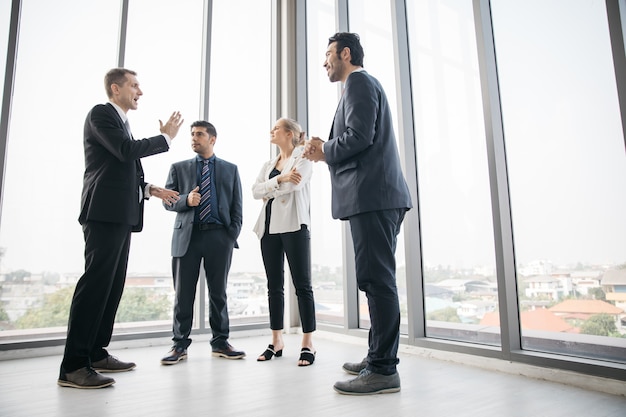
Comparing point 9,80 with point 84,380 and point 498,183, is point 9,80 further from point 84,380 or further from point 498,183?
point 498,183

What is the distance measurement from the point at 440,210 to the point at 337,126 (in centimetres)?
108

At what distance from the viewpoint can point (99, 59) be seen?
10.6 ft

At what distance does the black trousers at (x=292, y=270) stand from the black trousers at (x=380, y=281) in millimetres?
669

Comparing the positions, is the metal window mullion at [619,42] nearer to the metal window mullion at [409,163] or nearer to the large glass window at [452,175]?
the large glass window at [452,175]

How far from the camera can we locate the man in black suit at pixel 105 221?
1.92 metres

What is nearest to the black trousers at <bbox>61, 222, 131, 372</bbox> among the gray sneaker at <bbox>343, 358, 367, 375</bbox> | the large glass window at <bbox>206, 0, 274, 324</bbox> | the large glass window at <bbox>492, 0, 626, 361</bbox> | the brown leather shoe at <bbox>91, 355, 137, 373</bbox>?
the brown leather shoe at <bbox>91, 355, 137, 373</bbox>

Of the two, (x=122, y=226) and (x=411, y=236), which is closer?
(x=122, y=226)

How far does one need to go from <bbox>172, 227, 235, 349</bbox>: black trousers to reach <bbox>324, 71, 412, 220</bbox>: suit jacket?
3.44 ft

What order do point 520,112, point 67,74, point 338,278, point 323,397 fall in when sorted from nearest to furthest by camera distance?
point 323,397, point 520,112, point 67,74, point 338,278


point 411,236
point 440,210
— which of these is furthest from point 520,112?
point 411,236

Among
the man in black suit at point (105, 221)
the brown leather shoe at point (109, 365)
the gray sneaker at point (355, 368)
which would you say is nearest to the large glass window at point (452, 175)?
the gray sneaker at point (355, 368)

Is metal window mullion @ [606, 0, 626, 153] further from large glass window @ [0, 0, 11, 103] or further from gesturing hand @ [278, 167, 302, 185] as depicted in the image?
large glass window @ [0, 0, 11, 103]

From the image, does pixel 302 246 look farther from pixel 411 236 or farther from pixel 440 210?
pixel 440 210

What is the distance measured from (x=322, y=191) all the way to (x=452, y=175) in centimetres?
135
